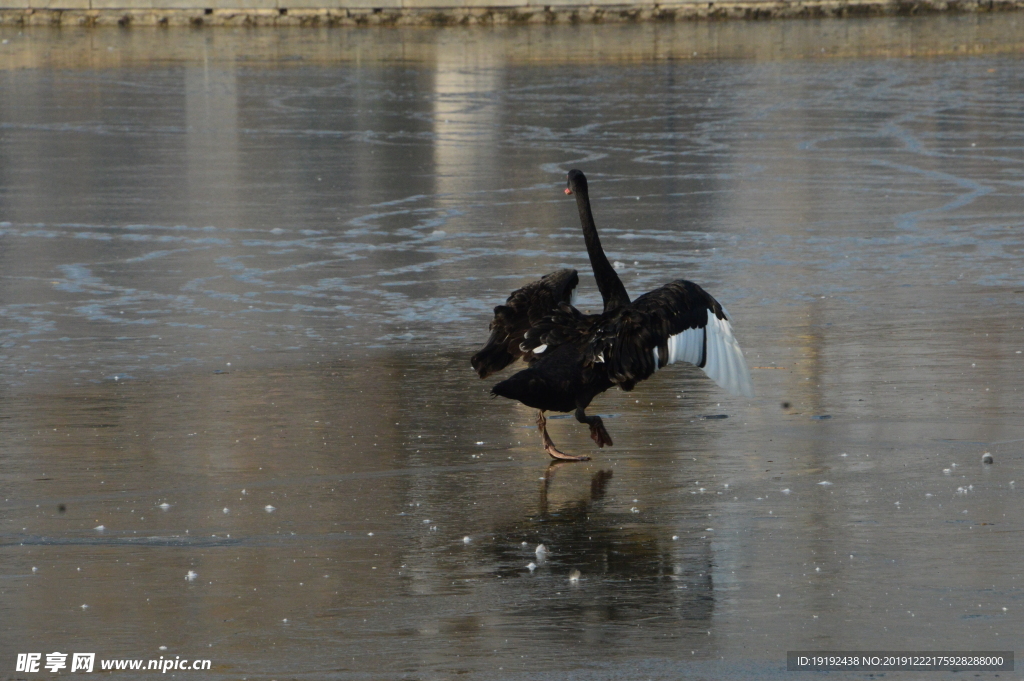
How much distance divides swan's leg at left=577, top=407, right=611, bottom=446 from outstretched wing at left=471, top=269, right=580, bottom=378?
559mm

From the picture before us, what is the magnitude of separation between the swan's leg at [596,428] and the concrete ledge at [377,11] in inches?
1614

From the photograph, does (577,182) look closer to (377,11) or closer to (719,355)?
(719,355)

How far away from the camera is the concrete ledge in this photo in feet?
157

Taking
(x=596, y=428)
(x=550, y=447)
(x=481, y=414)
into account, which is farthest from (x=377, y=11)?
(x=596, y=428)

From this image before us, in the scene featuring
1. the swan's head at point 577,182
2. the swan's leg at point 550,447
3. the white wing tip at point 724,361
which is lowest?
the swan's leg at point 550,447

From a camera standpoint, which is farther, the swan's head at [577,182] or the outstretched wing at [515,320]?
the swan's head at [577,182]

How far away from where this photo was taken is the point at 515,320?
8.10 meters

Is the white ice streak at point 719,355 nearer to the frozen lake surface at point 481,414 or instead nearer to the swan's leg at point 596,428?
the frozen lake surface at point 481,414

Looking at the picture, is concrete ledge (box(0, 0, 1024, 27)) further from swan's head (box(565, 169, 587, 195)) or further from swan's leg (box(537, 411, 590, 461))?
swan's leg (box(537, 411, 590, 461))

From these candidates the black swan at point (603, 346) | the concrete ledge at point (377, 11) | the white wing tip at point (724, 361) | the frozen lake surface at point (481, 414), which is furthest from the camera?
the concrete ledge at point (377, 11)

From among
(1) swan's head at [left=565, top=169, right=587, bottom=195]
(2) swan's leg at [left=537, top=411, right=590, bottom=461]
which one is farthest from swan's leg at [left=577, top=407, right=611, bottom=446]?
(1) swan's head at [left=565, top=169, right=587, bottom=195]

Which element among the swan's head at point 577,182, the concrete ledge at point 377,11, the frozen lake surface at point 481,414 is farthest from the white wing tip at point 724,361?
the concrete ledge at point 377,11

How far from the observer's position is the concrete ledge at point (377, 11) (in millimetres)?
47812

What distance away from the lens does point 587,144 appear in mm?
20938
